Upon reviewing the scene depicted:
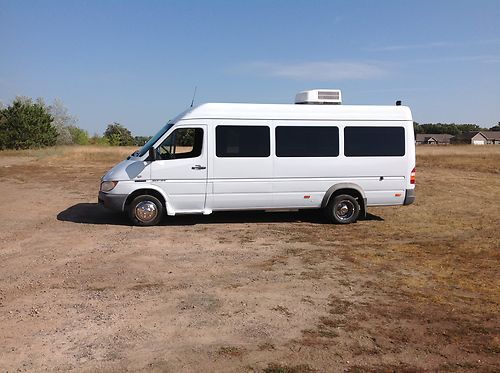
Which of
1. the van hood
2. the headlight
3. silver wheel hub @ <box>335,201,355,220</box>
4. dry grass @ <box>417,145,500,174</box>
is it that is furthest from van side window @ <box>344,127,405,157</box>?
dry grass @ <box>417,145,500,174</box>

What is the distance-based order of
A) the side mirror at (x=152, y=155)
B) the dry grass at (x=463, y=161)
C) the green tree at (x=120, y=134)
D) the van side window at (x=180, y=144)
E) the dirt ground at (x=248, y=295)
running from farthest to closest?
the green tree at (x=120, y=134) < the dry grass at (x=463, y=161) < the van side window at (x=180, y=144) < the side mirror at (x=152, y=155) < the dirt ground at (x=248, y=295)

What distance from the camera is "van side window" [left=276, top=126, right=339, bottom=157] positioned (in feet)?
33.4

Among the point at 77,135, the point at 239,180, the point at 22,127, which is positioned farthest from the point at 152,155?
the point at 77,135

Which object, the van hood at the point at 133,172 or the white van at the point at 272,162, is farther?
the white van at the point at 272,162

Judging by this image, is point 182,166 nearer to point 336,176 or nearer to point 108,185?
point 108,185

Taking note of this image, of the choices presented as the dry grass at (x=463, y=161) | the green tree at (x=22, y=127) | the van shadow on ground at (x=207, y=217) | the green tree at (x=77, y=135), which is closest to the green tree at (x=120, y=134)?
the green tree at (x=77, y=135)

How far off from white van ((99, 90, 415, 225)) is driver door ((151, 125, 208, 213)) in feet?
0.07

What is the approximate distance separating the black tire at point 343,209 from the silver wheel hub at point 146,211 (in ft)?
12.8

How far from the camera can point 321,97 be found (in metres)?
10.8

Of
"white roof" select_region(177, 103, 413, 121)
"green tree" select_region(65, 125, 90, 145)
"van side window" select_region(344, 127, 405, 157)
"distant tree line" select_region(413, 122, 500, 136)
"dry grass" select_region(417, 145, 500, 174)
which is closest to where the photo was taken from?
"white roof" select_region(177, 103, 413, 121)

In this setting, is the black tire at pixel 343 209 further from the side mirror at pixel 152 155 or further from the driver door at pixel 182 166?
A: the side mirror at pixel 152 155

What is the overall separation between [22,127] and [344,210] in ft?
151

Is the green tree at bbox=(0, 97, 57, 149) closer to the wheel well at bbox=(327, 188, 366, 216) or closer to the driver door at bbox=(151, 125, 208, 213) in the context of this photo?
the driver door at bbox=(151, 125, 208, 213)

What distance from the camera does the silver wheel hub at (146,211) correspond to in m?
9.84
